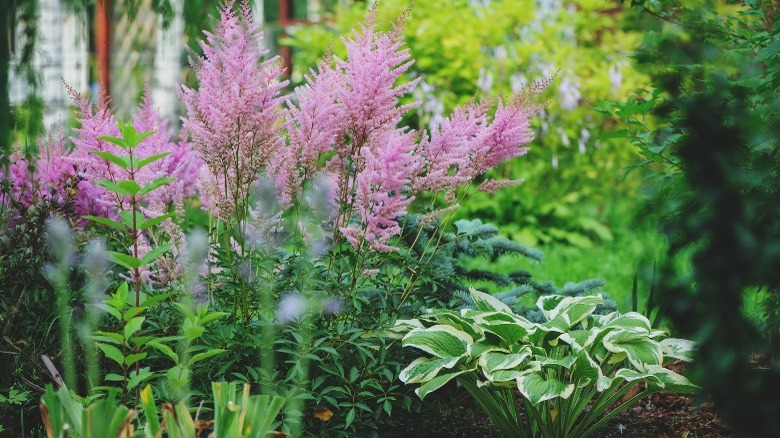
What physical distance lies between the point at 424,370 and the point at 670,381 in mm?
702

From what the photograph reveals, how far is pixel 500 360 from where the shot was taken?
98.3 inches

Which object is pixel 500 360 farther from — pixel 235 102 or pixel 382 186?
pixel 235 102

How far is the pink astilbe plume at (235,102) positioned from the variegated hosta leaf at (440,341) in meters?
0.62

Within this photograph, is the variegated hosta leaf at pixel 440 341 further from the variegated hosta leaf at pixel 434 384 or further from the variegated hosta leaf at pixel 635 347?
the variegated hosta leaf at pixel 635 347

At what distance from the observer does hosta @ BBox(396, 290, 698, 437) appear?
8.16 feet

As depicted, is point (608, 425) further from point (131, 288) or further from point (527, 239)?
point (527, 239)

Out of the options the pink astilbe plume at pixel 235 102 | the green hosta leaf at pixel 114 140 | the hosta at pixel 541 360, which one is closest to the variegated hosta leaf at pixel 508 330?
the hosta at pixel 541 360

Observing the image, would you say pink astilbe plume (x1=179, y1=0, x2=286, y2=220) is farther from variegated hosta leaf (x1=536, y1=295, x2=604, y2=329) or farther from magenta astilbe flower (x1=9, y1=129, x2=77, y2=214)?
variegated hosta leaf (x1=536, y1=295, x2=604, y2=329)

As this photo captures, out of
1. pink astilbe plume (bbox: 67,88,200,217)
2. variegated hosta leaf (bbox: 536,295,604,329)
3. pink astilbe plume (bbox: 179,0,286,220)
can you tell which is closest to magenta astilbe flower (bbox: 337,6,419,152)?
pink astilbe plume (bbox: 179,0,286,220)

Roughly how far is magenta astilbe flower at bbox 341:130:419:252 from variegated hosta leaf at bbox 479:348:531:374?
0.41 m

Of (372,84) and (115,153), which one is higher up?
(372,84)

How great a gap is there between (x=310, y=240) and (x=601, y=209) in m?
5.16

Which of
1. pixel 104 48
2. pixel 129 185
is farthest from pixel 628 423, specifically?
pixel 104 48

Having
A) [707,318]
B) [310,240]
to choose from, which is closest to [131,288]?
[310,240]
